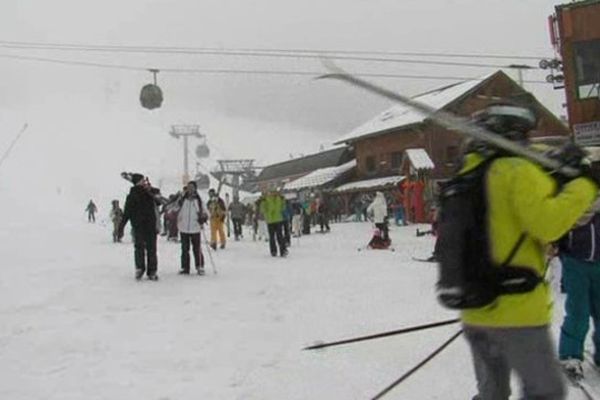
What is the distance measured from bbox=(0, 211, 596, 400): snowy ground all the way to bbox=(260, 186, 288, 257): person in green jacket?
2.31 metres

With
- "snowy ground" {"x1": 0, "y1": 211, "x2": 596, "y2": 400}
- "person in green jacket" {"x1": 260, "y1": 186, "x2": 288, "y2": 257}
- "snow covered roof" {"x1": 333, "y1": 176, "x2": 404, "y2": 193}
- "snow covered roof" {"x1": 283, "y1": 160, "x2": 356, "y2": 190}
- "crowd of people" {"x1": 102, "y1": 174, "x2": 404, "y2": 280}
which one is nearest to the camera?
"snowy ground" {"x1": 0, "y1": 211, "x2": 596, "y2": 400}

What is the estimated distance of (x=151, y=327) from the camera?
314 inches

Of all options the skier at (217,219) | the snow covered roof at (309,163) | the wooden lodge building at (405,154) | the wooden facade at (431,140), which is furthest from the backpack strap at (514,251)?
the snow covered roof at (309,163)

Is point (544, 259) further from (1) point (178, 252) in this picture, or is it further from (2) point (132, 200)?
(1) point (178, 252)

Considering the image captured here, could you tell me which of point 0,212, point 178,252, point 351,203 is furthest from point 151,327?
point 351,203

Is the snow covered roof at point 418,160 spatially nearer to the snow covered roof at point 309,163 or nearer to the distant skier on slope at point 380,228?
the distant skier on slope at point 380,228

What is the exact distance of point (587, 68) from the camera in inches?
728

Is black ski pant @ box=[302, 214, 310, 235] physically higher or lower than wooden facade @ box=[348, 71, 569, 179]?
lower

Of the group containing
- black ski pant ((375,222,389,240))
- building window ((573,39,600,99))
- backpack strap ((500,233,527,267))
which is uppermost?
building window ((573,39,600,99))

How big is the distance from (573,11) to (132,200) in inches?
525

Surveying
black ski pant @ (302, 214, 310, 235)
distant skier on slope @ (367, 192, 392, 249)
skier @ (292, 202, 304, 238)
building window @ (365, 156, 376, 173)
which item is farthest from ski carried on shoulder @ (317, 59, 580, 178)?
building window @ (365, 156, 376, 173)

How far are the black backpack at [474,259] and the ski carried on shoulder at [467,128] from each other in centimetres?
10

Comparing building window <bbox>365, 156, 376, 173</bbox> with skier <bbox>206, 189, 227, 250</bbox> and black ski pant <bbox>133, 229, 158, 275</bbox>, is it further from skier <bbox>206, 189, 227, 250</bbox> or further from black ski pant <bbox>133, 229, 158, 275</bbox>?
black ski pant <bbox>133, 229, 158, 275</bbox>

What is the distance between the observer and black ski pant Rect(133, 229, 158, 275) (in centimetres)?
1179
